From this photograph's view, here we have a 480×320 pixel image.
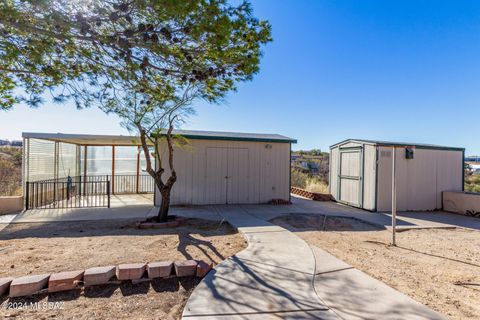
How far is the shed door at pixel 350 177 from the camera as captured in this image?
8234 mm

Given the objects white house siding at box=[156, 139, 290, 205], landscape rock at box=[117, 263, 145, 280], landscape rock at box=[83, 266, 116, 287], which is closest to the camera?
landscape rock at box=[83, 266, 116, 287]

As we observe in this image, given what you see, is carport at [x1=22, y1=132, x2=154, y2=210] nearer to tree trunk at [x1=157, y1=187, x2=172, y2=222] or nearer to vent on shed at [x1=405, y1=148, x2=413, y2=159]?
tree trunk at [x1=157, y1=187, x2=172, y2=222]

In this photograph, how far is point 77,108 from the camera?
4.07m

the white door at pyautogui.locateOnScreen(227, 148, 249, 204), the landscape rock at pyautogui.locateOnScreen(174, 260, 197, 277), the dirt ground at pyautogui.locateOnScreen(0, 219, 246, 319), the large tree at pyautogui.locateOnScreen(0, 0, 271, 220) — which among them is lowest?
the dirt ground at pyautogui.locateOnScreen(0, 219, 246, 319)

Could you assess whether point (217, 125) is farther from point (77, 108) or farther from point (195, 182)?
point (77, 108)

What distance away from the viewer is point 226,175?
825 cm

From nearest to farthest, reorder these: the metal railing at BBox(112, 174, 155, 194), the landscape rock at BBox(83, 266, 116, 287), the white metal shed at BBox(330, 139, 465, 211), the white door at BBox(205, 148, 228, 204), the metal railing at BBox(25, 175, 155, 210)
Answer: the landscape rock at BBox(83, 266, 116, 287)
the metal railing at BBox(25, 175, 155, 210)
the white metal shed at BBox(330, 139, 465, 211)
the white door at BBox(205, 148, 228, 204)
the metal railing at BBox(112, 174, 155, 194)

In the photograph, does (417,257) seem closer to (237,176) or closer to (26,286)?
(26,286)

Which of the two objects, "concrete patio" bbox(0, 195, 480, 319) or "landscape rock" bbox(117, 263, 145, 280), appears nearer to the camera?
"concrete patio" bbox(0, 195, 480, 319)

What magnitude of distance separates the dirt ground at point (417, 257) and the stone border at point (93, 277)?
222cm

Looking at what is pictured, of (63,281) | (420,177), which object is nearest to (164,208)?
(63,281)

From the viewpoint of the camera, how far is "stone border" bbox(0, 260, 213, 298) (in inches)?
90.6

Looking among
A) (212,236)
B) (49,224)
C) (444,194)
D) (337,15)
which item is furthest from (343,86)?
(49,224)

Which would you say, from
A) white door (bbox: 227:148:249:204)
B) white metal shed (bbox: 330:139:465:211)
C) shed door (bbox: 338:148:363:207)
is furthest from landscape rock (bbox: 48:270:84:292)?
shed door (bbox: 338:148:363:207)
